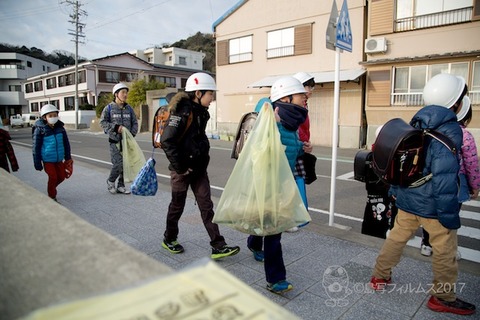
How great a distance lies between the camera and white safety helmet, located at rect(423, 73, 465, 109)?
2.68m

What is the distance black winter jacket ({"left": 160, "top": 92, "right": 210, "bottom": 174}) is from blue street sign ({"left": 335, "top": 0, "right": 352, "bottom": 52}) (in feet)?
6.55

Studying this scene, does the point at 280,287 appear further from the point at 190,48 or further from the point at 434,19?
the point at 190,48

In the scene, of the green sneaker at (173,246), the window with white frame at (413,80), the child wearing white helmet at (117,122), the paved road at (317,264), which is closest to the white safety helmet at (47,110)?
the child wearing white helmet at (117,122)

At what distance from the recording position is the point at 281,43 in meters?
18.0

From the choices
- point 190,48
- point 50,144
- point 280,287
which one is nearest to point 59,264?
point 280,287

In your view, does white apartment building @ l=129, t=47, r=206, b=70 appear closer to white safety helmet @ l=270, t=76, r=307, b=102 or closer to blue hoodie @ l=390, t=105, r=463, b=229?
white safety helmet @ l=270, t=76, r=307, b=102

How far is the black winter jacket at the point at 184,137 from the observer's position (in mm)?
3268

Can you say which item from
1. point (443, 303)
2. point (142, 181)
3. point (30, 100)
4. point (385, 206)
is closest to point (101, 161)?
point (142, 181)

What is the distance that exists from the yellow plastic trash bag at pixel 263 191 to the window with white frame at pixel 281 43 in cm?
1594

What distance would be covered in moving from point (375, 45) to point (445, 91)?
1301cm

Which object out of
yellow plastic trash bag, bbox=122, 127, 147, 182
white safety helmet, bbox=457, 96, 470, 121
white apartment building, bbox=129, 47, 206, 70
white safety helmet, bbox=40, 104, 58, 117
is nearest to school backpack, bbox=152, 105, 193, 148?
yellow plastic trash bag, bbox=122, 127, 147, 182

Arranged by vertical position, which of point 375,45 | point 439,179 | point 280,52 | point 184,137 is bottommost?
point 439,179

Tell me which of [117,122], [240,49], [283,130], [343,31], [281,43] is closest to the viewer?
[283,130]

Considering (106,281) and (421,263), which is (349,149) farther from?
(106,281)
